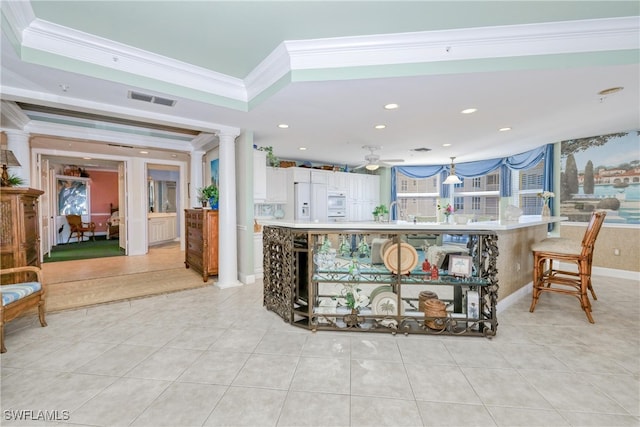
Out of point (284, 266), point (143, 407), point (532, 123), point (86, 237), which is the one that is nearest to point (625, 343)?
point (532, 123)

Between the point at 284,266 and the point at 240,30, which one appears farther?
the point at 284,266

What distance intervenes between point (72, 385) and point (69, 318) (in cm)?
157

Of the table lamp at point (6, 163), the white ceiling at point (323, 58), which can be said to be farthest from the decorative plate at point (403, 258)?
the table lamp at point (6, 163)

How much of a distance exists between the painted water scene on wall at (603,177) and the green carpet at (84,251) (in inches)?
401

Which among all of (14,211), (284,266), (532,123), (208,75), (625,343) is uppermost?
(208,75)

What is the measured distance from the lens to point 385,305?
112 inches

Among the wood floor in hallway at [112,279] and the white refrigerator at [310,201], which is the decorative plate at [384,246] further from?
the white refrigerator at [310,201]

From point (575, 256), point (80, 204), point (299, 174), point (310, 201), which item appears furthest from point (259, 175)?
point (80, 204)

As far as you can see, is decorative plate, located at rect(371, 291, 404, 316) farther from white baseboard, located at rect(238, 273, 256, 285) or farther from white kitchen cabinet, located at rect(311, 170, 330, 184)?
white kitchen cabinet, located at rect(311, 170, 330, 184)

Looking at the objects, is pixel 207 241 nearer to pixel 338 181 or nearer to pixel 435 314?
pixel 435 314

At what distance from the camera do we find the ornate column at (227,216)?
4.34 meters

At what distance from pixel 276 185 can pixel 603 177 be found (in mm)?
6272

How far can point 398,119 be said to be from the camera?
3939 millimetres

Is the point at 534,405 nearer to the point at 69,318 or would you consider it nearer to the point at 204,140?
the point at 69,318
